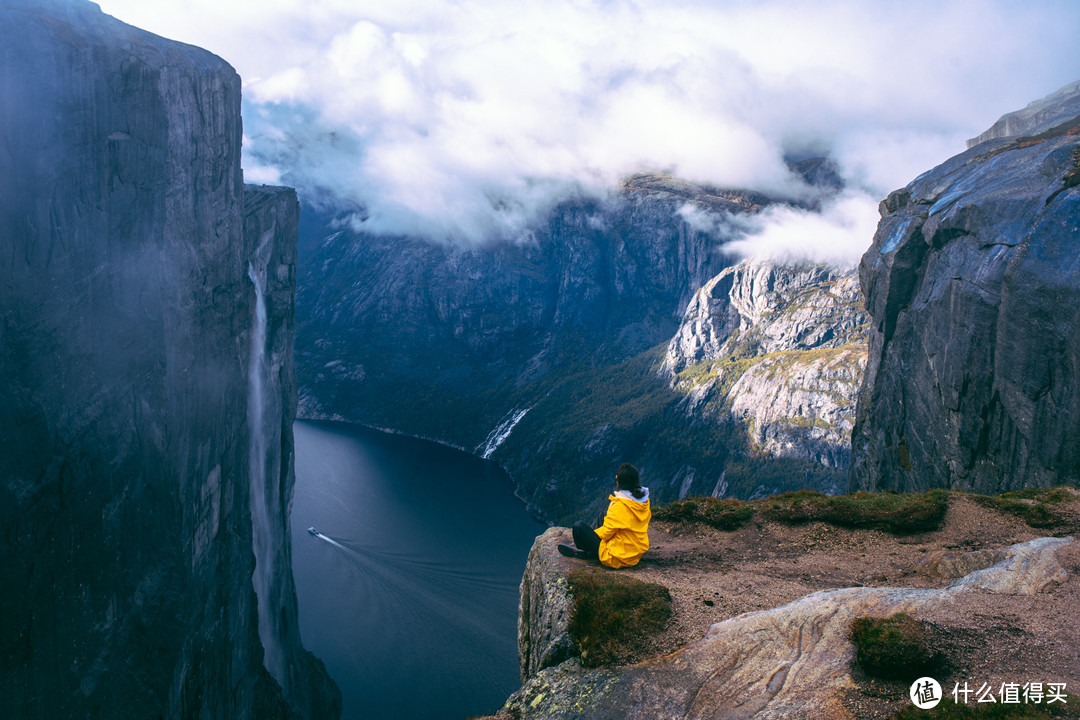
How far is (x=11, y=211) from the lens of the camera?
Result: 25.1 metres

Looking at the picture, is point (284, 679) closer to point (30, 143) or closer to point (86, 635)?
point (86, 635)

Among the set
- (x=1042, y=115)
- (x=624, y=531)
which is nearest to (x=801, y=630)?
(x=624, y=531)

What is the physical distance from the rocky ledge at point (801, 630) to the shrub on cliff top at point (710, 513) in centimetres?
297

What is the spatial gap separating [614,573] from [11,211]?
2801 centimetres

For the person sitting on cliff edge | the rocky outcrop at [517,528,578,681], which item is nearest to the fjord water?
the rocky outcrop at [517,528,578,681]

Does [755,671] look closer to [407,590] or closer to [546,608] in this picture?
[546,608]

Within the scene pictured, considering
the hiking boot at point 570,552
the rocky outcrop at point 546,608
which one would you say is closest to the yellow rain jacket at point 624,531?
the hiking boot at point 570,552

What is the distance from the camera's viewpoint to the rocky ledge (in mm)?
11383

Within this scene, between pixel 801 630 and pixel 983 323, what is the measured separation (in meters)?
31.3

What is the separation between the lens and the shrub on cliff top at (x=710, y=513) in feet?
77.4

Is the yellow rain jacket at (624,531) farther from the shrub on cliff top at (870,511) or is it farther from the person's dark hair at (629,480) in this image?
the shrub on cliff top at (870,511)

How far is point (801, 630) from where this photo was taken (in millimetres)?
13172

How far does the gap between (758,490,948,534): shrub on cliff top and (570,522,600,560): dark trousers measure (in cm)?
851

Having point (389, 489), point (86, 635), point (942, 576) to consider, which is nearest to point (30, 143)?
point (86, 635)
